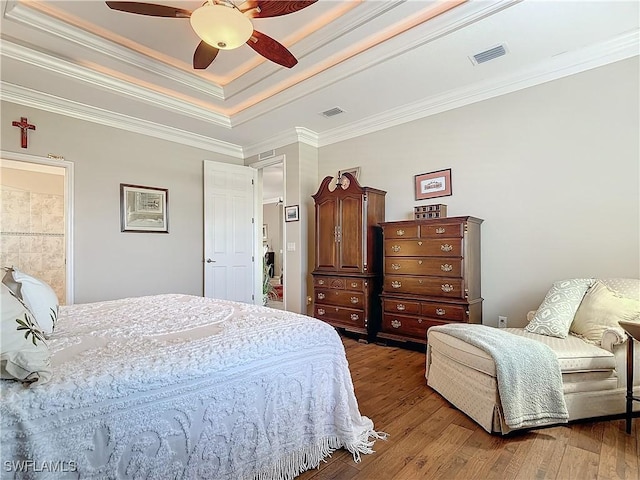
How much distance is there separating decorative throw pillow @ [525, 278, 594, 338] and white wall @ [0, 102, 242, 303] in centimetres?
418

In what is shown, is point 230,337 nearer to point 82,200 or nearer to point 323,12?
point 323,12

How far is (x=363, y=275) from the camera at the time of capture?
394 centimetres

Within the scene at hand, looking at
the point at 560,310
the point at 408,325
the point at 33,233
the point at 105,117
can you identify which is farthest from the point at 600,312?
the point at 33,233

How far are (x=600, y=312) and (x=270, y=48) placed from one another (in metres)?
3.04

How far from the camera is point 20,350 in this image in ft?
3.35

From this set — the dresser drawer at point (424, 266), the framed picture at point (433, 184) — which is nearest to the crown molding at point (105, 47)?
the framed picture at point (433, 184)

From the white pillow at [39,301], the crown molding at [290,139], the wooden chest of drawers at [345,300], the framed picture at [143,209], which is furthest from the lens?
the crown molding at [290,139]

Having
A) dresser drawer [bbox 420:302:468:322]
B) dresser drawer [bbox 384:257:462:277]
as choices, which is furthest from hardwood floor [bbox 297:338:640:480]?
dresser drawer [bbox 384:257:462:277]

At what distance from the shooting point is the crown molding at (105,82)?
3000mm

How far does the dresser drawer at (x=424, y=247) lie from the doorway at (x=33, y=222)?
4647 millimetres

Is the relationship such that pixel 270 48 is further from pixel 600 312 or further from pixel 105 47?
pixel 600 312

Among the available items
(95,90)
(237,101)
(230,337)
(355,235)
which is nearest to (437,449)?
(230,337)

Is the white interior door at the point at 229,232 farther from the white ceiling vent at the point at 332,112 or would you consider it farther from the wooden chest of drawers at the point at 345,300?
the white ceiling vent at the point at 332,112

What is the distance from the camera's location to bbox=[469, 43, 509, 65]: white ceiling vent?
286 centimetres
